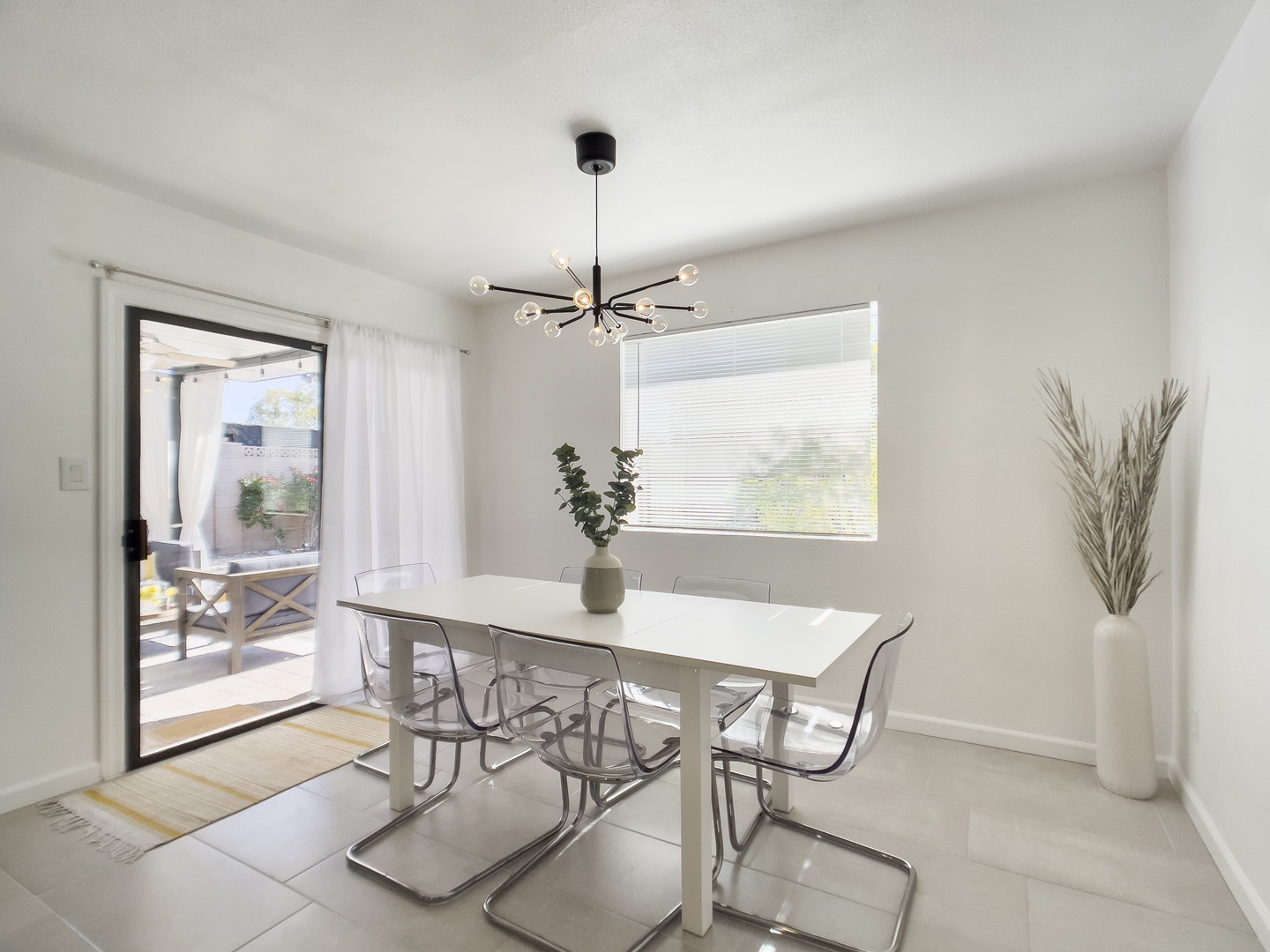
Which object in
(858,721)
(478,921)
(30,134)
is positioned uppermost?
(30,134)

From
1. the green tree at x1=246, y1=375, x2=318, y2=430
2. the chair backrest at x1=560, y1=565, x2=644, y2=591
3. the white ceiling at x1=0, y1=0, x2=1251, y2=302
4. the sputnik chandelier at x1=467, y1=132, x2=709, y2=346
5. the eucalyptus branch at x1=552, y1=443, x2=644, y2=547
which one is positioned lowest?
the chair backrest at x1=560, y1=565, x2=644, y2=591

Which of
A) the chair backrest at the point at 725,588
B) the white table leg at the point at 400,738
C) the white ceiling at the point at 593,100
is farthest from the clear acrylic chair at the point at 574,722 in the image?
the white ceiling at the point at 593,100

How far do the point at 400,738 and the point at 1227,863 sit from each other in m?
2.81

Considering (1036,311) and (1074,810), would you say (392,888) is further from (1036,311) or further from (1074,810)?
(1036,311)

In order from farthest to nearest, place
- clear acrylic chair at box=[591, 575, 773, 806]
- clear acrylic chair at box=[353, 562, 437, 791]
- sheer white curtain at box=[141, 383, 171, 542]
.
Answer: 1. sheer white curtain at box=[141, 383, 171, 542]
2. clear acrylic chair at box=[353, 562, 437, 791]
3. clear acrylic chair at box=[591, 575, 773, 806]

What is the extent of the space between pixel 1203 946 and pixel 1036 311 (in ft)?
7.86

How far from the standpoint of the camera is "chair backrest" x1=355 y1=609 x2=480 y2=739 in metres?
2.21

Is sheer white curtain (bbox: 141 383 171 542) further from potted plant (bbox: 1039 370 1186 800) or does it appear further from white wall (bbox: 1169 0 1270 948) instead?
white wall (bbox: 1169 0 1270 948)

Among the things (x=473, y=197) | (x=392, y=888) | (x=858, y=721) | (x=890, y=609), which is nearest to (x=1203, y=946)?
(x=858, y=721)

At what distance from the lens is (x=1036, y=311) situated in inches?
118

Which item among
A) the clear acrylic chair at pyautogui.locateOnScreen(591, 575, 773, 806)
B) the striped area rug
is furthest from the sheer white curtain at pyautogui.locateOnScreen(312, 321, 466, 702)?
the clear acrylic chair at pyautogui.locateOnScreen(591, 575, 773, 806)

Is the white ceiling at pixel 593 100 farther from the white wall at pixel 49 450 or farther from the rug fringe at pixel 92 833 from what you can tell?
the rug fringe at pixel 92 833

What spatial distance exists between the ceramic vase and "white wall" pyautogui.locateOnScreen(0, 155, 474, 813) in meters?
2.24

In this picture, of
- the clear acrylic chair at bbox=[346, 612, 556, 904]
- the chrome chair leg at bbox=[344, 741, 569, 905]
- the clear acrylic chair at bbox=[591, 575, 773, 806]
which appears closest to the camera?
the chrome chair leg at bbox=[344, 741, 569, 905]
